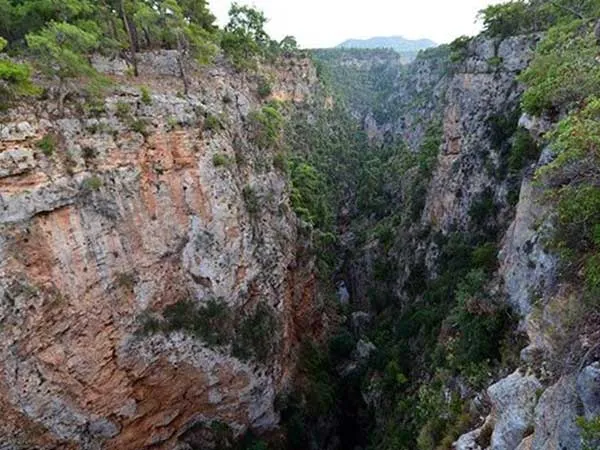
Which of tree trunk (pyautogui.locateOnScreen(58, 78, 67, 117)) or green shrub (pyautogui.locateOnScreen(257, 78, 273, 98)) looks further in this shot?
green shrub (pyautogui.locateOnScreen(257, 78, 273, 98))

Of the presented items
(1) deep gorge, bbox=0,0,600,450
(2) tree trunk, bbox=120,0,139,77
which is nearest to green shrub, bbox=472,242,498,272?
(1) deep gorge, bbox=0,0,600,450

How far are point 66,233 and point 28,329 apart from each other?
4.17m

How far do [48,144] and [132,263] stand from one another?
6.45m

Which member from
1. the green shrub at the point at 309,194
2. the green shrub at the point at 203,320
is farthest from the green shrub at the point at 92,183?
the green shrub at the point at 309,194

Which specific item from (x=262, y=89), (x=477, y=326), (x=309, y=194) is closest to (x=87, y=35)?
(x=262, y=89)

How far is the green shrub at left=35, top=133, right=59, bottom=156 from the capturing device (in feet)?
65.4

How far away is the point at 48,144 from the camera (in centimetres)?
2005

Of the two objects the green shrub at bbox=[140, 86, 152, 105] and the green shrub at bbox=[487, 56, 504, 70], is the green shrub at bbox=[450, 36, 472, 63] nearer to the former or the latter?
the green shrub at bbox=[487, 56, 504, 70]

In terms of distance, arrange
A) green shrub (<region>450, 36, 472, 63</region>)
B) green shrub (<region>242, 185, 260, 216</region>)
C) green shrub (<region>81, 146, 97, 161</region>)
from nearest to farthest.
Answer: green shrub (<region>81, 146, 97, 161</region>) < green shrub (<region>242, 185, 260, 216</region>) < green shrub (<region>450, 36, 472, 63</region>)

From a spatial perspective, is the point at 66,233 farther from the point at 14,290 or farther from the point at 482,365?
the point at 482,365

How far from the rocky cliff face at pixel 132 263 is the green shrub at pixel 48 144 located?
8 centimetres

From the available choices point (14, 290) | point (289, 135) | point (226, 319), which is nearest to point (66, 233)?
point (14, 290)

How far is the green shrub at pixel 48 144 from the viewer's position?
784 inches

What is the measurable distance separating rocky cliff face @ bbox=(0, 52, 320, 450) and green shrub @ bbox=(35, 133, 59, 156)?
0.08 m
